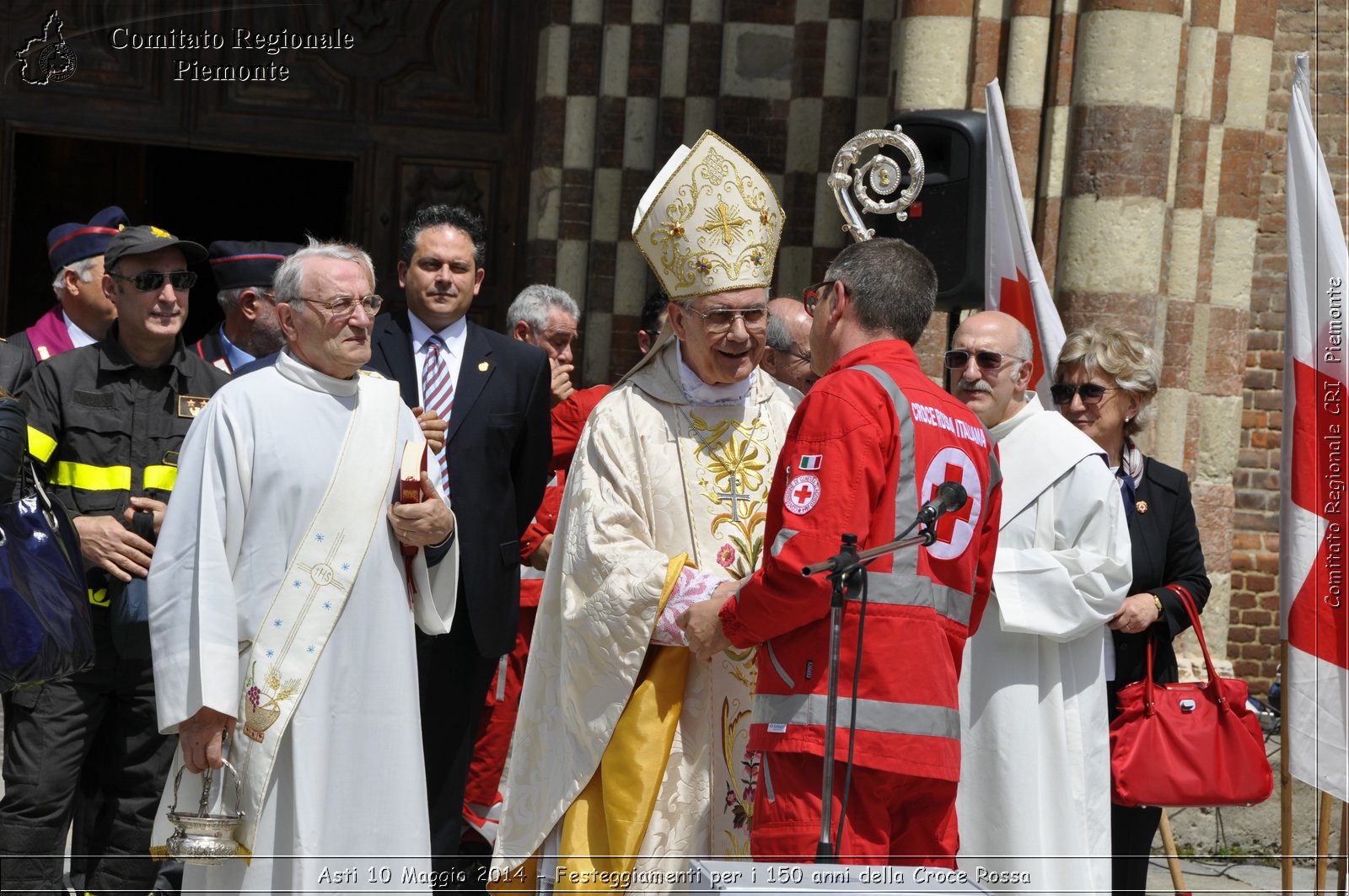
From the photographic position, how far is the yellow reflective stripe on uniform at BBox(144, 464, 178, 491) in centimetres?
441

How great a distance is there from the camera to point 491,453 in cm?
478

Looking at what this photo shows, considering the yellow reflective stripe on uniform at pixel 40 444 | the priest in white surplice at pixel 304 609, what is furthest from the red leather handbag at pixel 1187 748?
the yellow reflective stripe on uniform at pixel 40 444

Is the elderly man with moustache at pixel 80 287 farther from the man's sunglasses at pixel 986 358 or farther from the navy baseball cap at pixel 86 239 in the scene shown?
the man's sunglasses at pixel 986 358

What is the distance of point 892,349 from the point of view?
348cm

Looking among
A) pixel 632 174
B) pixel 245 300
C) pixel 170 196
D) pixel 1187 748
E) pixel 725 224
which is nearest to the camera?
pixel 725 224

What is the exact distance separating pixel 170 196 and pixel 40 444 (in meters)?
8.94

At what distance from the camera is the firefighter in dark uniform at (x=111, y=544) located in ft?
13.9

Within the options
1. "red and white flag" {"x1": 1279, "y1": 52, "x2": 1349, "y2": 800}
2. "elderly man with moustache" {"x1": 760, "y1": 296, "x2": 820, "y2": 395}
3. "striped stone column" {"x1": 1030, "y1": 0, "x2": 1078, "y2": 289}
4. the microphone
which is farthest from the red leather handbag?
"striped stone column" {"x1": 1030, "y1": 0, "x2": 1078, "y2": 289}

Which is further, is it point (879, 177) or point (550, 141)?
point (550, 141)

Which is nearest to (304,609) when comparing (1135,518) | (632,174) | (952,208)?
(1135,518)

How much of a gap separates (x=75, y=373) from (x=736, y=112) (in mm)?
3981

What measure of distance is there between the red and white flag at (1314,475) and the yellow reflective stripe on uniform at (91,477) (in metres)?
3.51

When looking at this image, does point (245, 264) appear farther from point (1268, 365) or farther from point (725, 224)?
point (1268, 365)

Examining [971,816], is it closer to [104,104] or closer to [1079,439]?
[1079,439]
